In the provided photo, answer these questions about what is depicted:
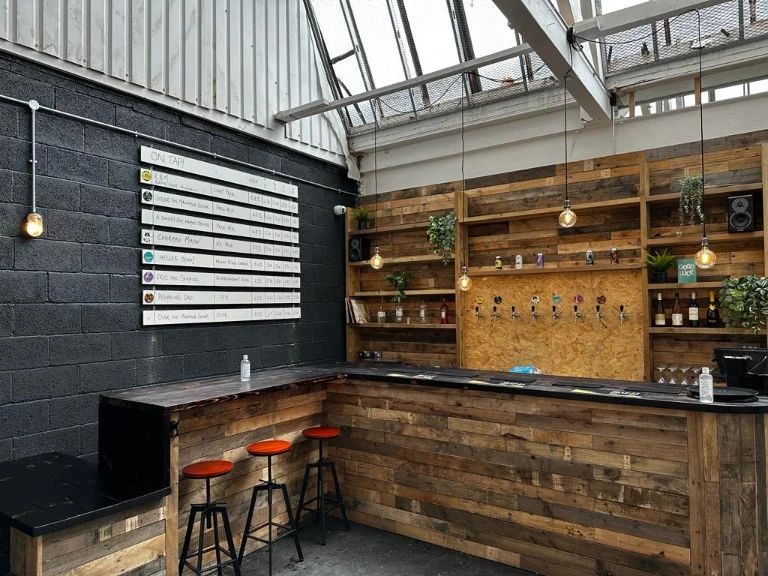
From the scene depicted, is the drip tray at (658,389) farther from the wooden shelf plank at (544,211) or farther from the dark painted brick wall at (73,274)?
the dark painted brick wall at (73,274)

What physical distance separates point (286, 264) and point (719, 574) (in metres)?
4.13

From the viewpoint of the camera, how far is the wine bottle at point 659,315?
14.4 ft

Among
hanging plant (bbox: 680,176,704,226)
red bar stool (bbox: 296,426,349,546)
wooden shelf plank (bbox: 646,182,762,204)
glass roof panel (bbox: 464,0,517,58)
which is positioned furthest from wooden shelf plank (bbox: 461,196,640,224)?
red bar stool (bbox: 296,426,349,546)

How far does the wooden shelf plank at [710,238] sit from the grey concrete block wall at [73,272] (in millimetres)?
3969

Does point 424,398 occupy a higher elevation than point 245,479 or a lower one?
higher

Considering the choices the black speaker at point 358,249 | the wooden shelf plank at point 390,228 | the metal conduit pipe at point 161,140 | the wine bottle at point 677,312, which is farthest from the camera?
the black speaker at point 358,249

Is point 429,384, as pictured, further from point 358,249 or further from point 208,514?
point 358,249

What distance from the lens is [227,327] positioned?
179 inches

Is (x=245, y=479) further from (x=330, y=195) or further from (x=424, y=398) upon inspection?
(x=330, y=195)

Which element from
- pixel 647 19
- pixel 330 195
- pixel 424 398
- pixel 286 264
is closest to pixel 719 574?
pixel 424 398

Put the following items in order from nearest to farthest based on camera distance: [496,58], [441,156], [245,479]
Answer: [245,479] < [496,58] < [441,156]

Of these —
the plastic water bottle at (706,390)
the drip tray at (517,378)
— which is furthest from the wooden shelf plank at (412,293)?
the plastic water bottle at (706,390)

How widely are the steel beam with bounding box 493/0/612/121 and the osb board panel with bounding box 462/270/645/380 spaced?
1558 mm

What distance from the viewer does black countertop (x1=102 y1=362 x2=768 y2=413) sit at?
2.93 metres
